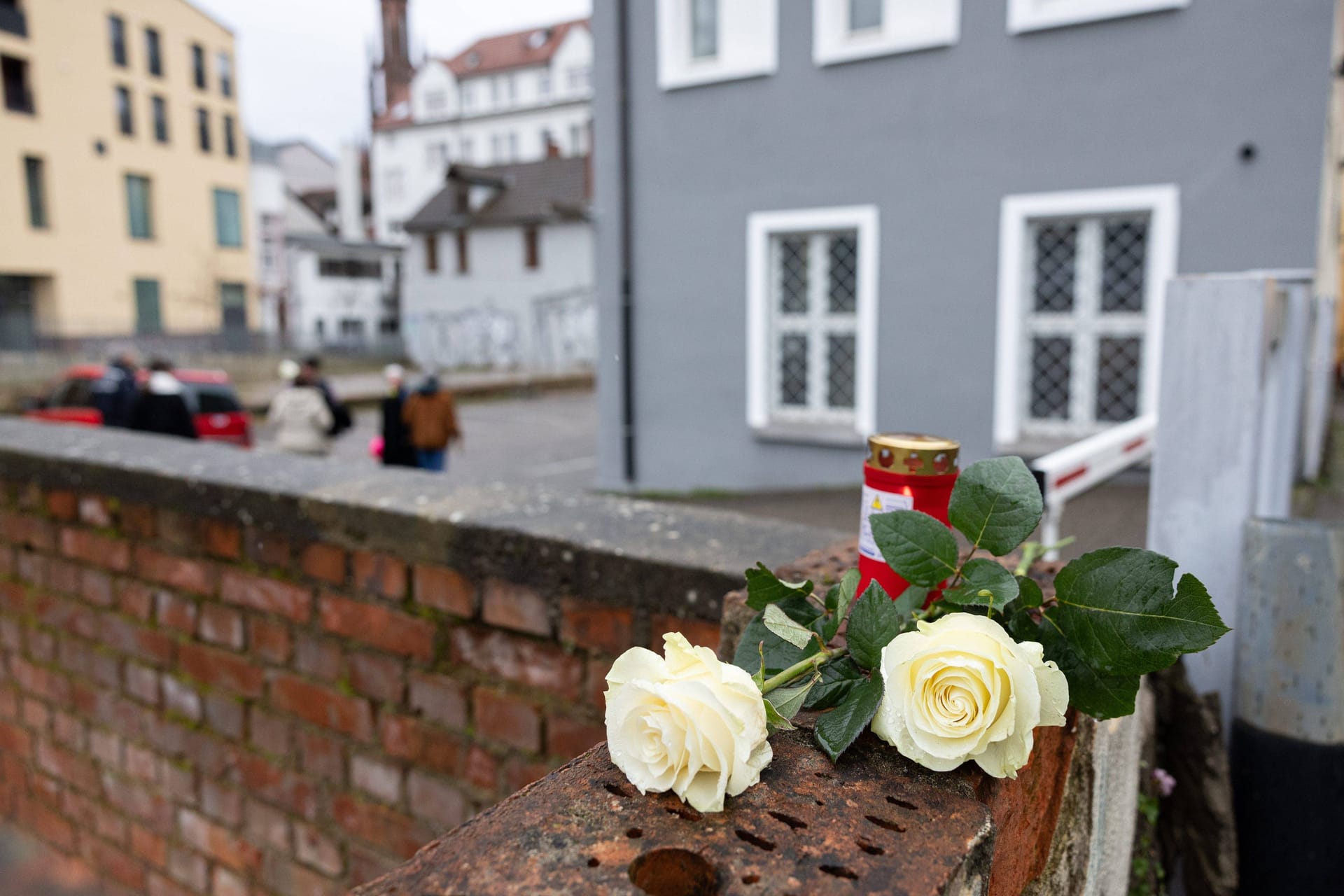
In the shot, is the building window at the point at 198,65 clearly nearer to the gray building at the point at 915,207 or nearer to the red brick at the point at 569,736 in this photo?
the gray building at the point at 915,207

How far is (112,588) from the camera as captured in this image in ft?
9.56

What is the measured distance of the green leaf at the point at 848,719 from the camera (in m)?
0.91

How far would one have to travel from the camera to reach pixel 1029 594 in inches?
40.1

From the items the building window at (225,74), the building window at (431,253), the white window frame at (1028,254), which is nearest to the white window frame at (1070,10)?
the white window frame at (1028,254)

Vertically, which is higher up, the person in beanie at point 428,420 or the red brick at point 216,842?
the person in beanie at point 428,420

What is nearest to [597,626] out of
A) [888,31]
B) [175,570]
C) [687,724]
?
[687,724]

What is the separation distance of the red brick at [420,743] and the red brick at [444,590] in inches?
11.3

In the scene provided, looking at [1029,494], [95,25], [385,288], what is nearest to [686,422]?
[1029,494]

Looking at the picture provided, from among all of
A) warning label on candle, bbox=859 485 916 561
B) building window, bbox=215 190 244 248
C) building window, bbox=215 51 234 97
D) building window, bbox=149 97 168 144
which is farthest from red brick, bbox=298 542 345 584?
building window, bbox=215 51 234 97

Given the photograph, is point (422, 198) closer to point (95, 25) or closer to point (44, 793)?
point (95, 25)

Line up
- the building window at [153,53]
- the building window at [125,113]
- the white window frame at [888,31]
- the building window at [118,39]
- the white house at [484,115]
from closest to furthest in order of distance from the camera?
the white window frame at [888,31] → the building window at [118,39] → the building window at [125,113] → the building window at [153,53] → the white house at [484,115]

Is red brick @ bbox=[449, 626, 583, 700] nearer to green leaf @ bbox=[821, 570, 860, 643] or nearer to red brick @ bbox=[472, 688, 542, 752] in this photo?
red brick @ bbox=[472, 688, 542, 752]

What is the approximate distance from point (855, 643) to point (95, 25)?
123 ft

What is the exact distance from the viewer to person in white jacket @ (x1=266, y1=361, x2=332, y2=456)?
348 inches
